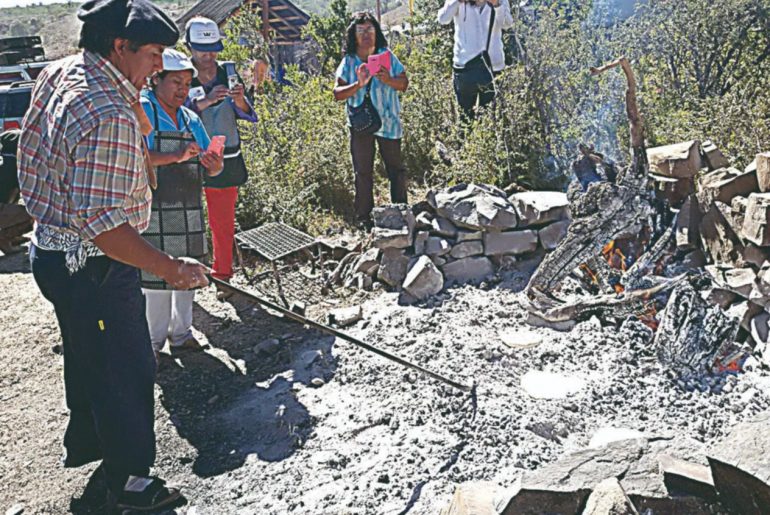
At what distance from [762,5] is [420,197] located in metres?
3.46

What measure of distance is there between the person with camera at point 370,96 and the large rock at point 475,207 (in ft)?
2.61

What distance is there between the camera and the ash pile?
5176mm

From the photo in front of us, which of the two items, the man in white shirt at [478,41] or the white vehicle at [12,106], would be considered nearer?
the man in white shirt at [478,41]

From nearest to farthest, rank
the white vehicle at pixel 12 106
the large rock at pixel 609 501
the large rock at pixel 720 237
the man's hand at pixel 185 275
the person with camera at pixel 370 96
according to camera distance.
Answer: the large rock at pixel 609 501 < the man's hand at pixel 185 275 < the large rock at pixel 720 237 < the person with camera at pixel 370 96 < the white vehicle at pixel 12 106

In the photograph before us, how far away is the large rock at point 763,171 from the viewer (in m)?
3.98

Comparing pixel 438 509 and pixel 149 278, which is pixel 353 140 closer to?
pixel 149 278

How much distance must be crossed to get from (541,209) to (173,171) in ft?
8.43

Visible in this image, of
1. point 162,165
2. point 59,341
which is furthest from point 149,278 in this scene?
point 59,341

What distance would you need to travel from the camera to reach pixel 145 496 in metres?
3.36

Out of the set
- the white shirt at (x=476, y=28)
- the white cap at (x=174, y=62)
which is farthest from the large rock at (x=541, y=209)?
the white cap at (x=174, y=62)

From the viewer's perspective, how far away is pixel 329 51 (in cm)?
1392

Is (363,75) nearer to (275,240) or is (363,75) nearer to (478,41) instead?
(478,41)

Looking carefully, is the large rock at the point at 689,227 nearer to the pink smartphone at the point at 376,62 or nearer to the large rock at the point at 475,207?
the large rock at the point at 475,207

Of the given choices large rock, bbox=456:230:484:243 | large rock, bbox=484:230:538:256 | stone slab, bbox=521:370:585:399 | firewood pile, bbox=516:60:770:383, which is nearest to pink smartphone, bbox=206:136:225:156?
large rock, bbox=456:230:484:243
